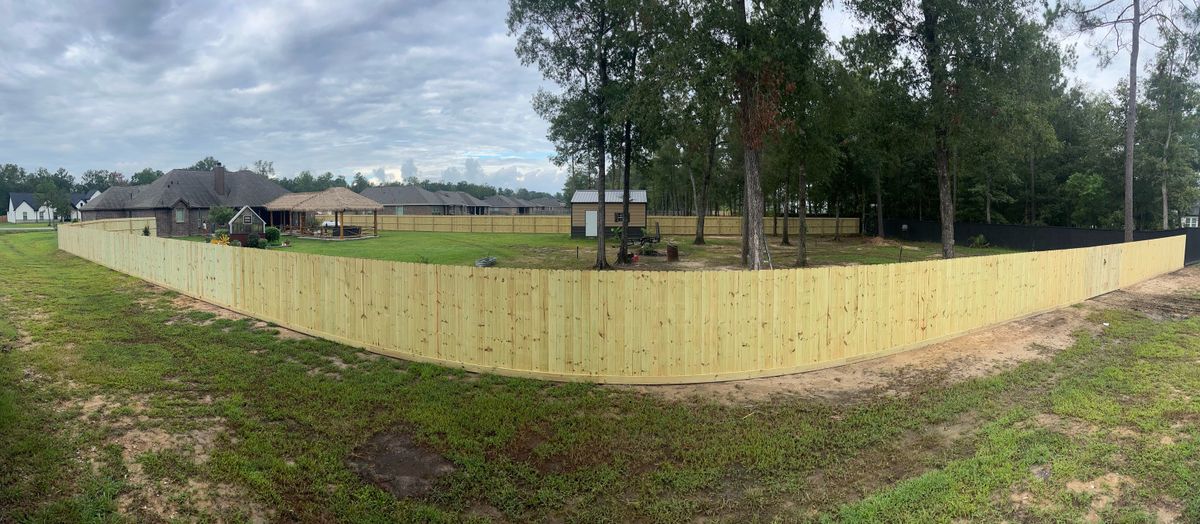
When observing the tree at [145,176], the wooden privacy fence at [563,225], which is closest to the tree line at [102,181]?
the tree at [145,176]

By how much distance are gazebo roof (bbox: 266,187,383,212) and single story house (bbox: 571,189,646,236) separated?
13.2 m

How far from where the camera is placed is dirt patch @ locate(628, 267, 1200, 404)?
7848 millimetres

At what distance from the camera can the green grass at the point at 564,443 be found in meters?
4.76

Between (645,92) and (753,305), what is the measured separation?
31.6ft

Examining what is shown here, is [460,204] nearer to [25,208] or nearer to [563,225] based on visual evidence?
[563,225]

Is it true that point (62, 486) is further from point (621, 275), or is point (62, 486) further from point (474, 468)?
point (621, 275)

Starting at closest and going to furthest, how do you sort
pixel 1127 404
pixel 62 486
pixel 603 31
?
pixel 62 486 < pixel 1127 404 < pixel 603 31

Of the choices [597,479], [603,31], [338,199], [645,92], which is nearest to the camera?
[597,479]

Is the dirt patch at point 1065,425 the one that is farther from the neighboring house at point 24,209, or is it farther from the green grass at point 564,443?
the neighboring house at point 24,209

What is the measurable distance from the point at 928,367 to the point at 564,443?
613 cm

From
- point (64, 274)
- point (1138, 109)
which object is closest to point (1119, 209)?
point (1138, 109)

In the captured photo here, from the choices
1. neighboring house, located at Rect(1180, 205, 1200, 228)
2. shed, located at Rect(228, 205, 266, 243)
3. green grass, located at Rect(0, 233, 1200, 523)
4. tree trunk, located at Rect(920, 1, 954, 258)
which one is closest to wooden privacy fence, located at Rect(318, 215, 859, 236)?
shed, located at Rect(228, 205, 266, 243)

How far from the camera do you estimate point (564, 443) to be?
5.98 metres

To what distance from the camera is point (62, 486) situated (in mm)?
4727
